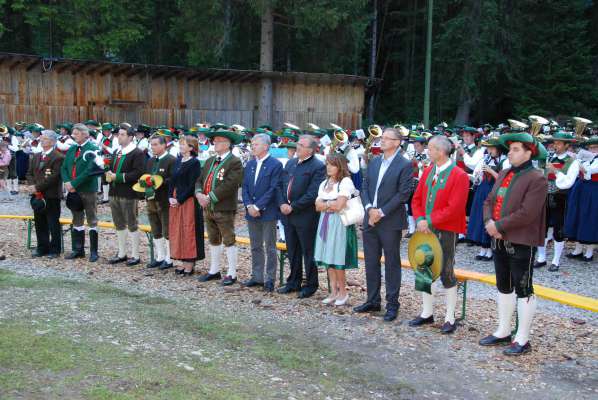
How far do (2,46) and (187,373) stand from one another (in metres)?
31.3

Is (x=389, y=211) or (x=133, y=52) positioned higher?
(x=133, y=52)

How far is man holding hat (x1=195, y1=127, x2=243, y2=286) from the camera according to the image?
28.5 feet

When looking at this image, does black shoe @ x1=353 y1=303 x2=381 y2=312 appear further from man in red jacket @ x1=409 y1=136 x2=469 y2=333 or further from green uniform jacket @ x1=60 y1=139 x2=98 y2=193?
green uniform jacket @ x1=60 y1=139 x2=98 y2=193

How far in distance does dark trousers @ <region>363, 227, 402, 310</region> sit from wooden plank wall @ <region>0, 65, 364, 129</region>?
19.4m

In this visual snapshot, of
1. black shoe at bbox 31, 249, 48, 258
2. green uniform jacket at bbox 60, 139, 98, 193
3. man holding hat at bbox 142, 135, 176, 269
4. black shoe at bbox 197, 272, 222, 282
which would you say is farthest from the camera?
black shoe at bbox 31, 249, 48, 258

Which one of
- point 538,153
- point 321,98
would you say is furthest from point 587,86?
point 538,153

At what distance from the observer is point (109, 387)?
16.3ft

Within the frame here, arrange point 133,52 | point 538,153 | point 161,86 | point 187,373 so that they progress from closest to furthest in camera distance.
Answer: point 187,373
point 538,153
point 161,86
point 133,52

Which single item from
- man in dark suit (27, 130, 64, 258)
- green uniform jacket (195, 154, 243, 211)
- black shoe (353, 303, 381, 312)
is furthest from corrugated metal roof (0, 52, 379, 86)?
black shoe (353, 303, 381, 312)

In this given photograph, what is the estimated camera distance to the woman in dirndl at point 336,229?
7.69m

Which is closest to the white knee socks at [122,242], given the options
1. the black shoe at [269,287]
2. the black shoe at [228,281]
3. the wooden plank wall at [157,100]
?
the black shoe at [228,281]

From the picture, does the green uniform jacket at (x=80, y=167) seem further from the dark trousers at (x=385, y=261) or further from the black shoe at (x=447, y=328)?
the black shoe at (x=447, y=328)

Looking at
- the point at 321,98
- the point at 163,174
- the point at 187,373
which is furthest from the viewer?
the point at 321,98

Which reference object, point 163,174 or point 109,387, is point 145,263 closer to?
point 163,174
